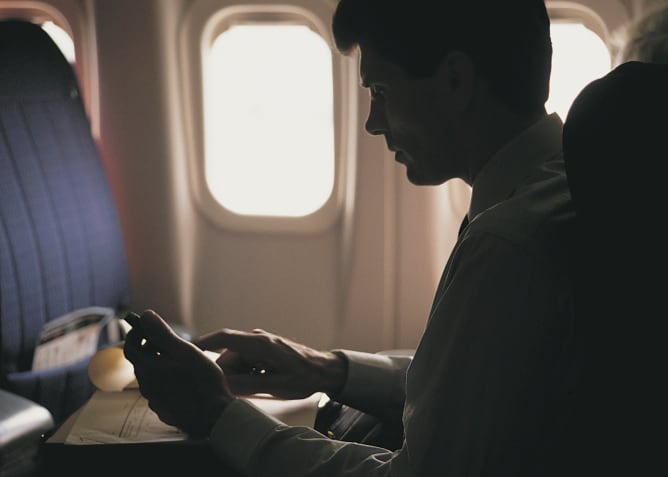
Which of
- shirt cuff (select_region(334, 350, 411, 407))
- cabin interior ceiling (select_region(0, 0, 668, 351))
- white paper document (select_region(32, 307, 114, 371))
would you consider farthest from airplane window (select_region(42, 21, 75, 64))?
shirt cuff (select_region(334, 350, 411, 407))

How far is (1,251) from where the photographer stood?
2.09m

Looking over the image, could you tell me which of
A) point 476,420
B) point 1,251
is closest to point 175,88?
point 1,251

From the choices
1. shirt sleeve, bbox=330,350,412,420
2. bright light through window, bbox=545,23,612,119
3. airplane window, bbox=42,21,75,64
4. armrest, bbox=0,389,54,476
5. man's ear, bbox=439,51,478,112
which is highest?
airplane window, bbox=42,21,75,64

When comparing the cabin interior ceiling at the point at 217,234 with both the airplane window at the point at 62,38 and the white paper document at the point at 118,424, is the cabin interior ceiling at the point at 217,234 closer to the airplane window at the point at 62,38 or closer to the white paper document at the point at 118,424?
the airplane window at the point at 62,38

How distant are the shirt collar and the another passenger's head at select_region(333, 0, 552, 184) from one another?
0.09 ft

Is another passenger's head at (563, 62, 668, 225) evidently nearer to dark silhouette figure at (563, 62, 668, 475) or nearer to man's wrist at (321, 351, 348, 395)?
dark silhouette figure at (563, 62, 668, 475)

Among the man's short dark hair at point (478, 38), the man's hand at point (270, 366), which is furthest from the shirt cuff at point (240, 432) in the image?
the man's short dark hair at point (478, 38)

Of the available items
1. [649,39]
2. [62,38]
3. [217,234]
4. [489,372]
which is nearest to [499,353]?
[489,372]

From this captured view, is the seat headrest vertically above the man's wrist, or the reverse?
the seat headrest

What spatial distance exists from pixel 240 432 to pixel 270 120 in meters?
1.58

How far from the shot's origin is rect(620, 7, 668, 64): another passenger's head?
1.03 meters

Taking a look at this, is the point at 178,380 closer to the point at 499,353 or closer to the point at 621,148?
the point at 499,353

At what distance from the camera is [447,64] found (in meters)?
1.08

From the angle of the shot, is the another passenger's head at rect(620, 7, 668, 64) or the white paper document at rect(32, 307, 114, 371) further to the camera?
the white paper document at rect(32, 307, 114, 371)
